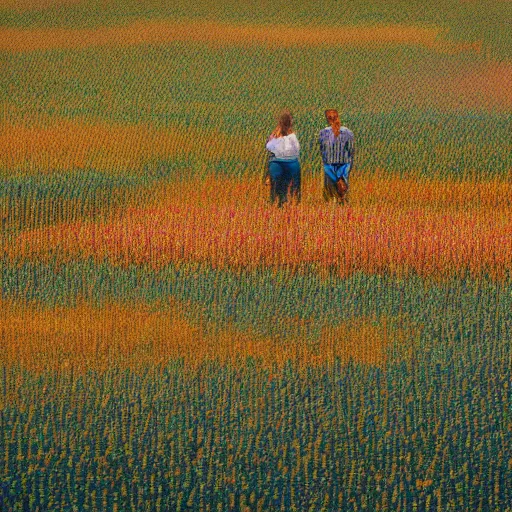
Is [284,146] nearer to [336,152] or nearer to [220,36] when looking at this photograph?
[336,152]

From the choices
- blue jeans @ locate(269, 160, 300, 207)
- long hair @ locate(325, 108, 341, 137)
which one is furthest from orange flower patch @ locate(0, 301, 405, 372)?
long hair @ locate(325, 108, 341, 137)

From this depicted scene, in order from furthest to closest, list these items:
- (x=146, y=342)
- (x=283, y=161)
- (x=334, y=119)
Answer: (x=283, y=161)
(x=334, y=119)
(x=146, y=342)

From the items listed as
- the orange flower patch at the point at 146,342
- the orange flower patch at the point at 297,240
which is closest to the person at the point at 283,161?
the orange flower patch at the point at 297,240

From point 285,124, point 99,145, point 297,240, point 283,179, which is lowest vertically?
point 297,240

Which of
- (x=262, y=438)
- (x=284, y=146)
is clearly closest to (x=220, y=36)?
(x=284, y=146)

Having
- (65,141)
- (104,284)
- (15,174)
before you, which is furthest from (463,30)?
(104,284)

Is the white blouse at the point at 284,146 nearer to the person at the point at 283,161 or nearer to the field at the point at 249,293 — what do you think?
the person at the point at 283,161
